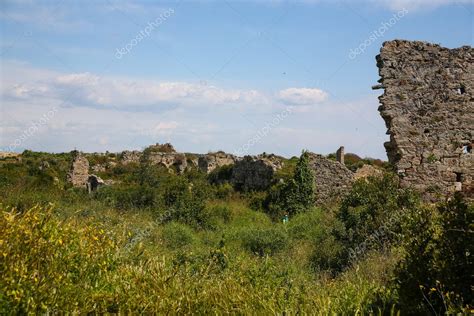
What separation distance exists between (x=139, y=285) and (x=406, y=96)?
8.02 meters

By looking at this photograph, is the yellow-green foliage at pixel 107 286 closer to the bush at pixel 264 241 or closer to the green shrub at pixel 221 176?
the bush at pixel 264 241

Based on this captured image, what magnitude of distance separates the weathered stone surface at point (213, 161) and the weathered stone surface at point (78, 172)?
24.6 ft

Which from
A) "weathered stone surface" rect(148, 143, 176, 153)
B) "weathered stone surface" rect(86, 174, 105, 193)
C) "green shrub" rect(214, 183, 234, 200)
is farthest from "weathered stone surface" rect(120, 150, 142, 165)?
"green shrub" rect(214, 183, 234, 200)

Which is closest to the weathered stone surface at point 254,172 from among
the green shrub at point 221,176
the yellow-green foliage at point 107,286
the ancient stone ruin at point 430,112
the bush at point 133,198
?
the green shrub at point 221,176

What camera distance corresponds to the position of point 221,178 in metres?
27.5

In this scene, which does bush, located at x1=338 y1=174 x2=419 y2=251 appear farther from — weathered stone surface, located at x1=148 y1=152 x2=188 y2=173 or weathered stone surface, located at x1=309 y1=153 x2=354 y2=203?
weathered stone surface, located at x1=148 y1=152 x2=188 y2=173

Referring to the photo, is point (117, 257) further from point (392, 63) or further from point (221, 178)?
point (221, 178)

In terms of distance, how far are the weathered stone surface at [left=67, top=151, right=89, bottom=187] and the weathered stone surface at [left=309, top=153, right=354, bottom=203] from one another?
14293mm

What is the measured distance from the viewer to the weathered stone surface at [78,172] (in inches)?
1127

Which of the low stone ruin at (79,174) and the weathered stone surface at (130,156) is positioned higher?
the weathered stone surface at (130,156)

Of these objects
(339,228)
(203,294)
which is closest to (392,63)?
(339,228)

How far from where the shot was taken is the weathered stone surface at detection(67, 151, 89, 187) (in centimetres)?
2863

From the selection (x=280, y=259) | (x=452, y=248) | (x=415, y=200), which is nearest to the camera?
(x=452, y=248)

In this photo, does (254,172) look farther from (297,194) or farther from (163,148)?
(163,148)
